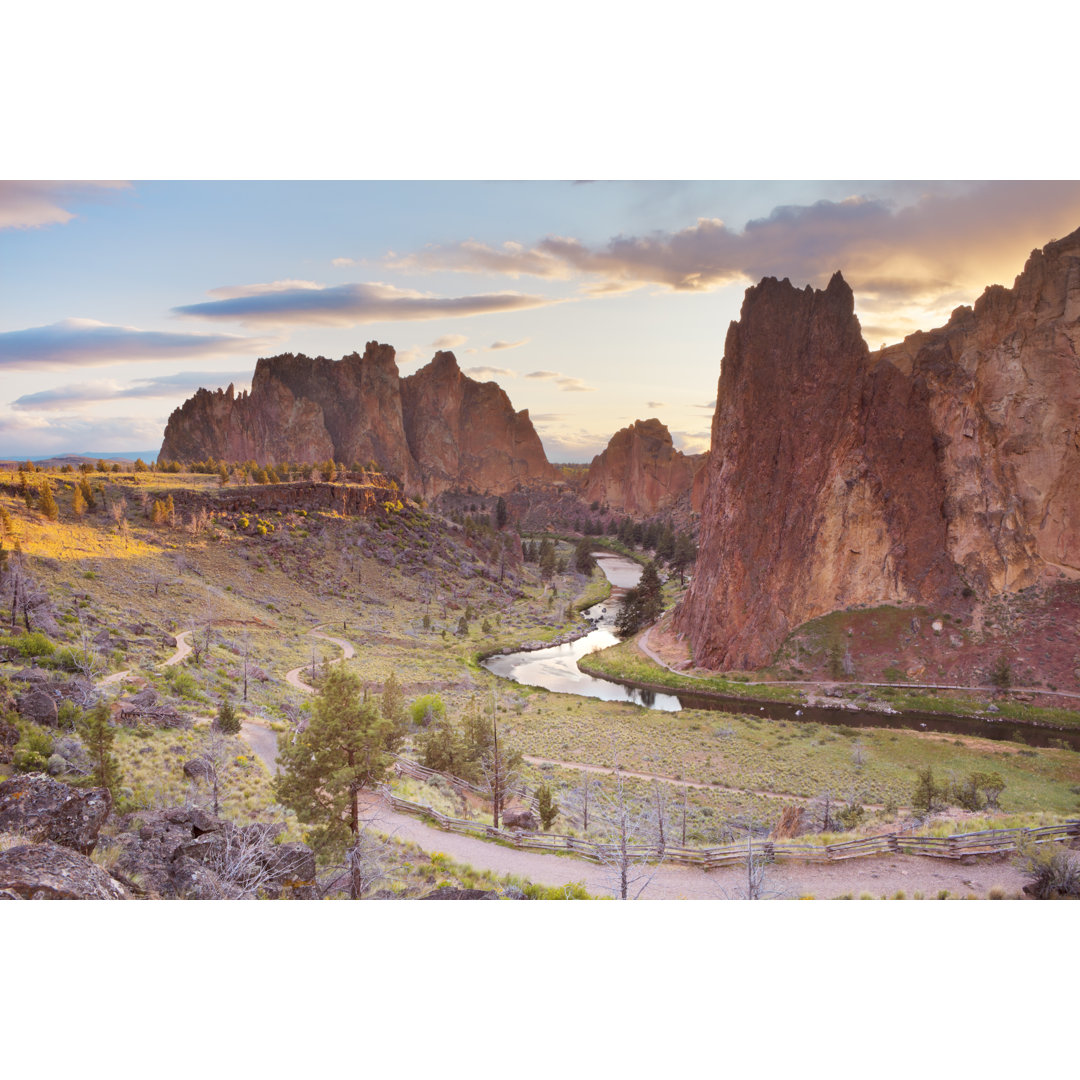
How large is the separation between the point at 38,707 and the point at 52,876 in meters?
5.39

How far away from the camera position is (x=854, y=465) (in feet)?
82.3

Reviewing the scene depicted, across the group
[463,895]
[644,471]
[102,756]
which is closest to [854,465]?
[463,895]

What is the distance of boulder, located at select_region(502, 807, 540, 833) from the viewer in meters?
10.7

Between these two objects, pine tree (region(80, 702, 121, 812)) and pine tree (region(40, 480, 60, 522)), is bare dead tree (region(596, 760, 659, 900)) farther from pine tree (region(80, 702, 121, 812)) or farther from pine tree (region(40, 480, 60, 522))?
pine tree (region(40, 480, 60, 522))

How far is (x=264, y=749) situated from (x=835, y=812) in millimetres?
12762

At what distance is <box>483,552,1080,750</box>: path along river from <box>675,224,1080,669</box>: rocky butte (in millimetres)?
2487

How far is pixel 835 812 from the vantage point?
1230 centimetres

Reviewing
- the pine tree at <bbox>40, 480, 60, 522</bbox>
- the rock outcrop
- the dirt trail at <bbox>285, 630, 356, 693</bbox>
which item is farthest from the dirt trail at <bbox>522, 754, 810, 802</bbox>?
the pine tree at <bbox>40, 480, 60, 522</bbox>

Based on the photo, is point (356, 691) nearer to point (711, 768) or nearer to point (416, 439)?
point (711, 768)

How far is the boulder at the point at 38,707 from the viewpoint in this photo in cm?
978

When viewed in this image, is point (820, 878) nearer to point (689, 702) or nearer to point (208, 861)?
point (208, 861)

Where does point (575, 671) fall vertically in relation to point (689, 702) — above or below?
below

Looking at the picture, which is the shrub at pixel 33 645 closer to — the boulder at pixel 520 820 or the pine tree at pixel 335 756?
the pine tree at pixel 335 756

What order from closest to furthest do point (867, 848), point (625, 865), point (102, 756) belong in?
point (625, 865) → point (867, 848) → point (102, 756)
